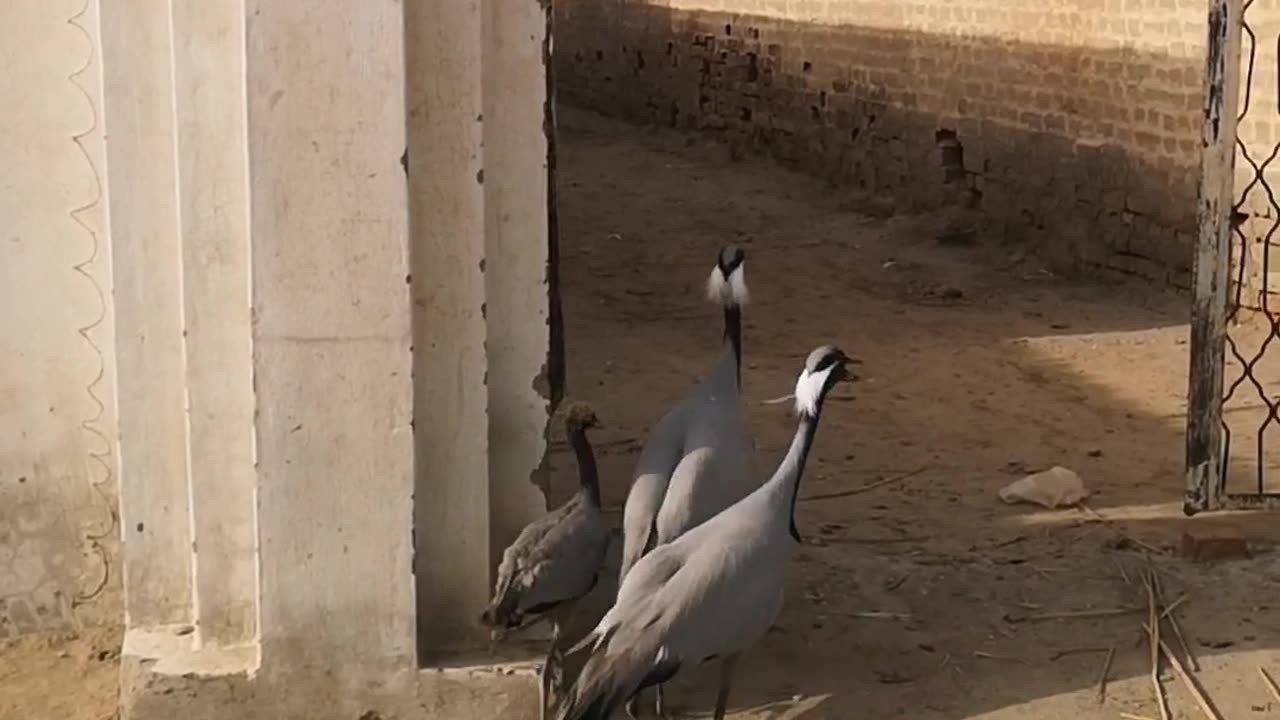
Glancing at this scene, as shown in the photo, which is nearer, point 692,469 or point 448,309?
point 448,309

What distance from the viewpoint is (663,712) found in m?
4.73

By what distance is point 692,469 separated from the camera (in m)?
4.82

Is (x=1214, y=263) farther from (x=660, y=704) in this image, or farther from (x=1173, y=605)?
(x=660, y=704)

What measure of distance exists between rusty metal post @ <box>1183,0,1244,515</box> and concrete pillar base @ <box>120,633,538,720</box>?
2076 millimetres

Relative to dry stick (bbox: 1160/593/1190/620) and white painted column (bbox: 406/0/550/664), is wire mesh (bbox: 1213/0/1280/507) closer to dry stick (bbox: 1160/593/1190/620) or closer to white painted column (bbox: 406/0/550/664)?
dry stick (bbox: 1160/593/1190/620)

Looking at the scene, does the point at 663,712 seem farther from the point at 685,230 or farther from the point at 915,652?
the point at 685,230

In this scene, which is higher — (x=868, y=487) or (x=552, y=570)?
(x=552, y=570)

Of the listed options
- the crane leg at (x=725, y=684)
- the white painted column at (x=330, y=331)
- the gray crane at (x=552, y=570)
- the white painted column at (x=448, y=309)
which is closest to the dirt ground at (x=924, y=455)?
the crane leg at (x=725, y=684)

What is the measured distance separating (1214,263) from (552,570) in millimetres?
1999

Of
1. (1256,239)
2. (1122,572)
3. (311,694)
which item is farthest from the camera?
(1256,239)

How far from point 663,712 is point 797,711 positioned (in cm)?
32

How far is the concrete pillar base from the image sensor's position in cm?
445

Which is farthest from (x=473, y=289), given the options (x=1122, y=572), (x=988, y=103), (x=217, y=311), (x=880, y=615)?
(x=988, y=103)

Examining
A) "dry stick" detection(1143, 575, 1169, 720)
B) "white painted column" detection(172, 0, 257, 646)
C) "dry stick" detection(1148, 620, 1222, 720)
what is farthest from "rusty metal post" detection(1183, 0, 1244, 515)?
"white painted column" detection(172, 0, 257, 646)
